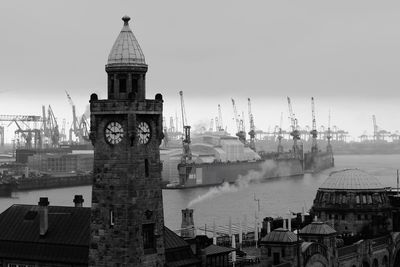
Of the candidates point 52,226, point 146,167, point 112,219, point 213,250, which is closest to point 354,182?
point 213,250

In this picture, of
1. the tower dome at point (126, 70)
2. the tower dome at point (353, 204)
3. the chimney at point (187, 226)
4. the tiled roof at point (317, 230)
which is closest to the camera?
the tower dome at point (126, 70)

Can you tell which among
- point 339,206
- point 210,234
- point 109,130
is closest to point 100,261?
point 109,130

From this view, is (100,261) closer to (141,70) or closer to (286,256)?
(141,70)

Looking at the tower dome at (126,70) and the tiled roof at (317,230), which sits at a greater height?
the tower dome at (126,70)

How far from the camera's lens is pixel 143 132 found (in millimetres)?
37938

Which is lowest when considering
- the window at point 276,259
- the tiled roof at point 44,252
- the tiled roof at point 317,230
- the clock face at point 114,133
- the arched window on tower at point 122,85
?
the window at point 276,259

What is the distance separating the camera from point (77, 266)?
4200 cm

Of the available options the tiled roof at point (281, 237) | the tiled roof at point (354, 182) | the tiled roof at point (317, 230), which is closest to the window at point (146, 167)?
the tiled roof at point (281, 237)

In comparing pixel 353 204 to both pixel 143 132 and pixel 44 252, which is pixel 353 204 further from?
pixel 143 132

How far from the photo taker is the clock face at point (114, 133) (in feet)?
123

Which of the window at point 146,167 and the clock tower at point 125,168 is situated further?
the window at point 146,167

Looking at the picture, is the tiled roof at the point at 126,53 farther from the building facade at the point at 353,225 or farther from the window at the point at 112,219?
the building facade at the point at 353,225

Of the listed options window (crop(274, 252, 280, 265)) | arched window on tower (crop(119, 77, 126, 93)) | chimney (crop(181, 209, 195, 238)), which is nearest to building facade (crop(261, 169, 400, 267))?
window (crop(274, 252, 280, 265))

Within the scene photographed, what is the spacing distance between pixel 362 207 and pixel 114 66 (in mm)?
41506
